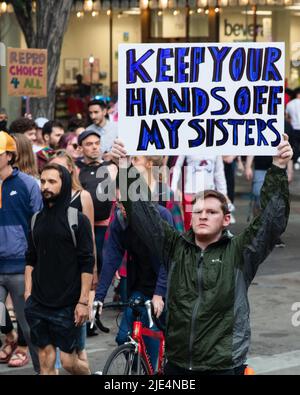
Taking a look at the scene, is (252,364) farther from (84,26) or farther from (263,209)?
(84,26)

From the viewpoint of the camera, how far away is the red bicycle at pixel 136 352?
707 cm

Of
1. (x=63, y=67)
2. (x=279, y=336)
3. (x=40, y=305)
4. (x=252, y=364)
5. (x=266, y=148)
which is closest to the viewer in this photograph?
(x=266, y=148)

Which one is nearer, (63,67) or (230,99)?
(230,99)

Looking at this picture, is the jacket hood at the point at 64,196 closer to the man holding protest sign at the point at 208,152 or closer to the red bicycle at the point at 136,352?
the red bicycle at the point at 136,352

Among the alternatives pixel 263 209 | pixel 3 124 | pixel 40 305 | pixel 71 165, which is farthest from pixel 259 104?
pixel 3 124

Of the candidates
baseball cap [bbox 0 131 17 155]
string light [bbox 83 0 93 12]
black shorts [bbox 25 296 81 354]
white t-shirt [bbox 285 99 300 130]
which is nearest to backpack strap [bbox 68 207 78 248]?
black shorts [bbox 25 296 81 354]

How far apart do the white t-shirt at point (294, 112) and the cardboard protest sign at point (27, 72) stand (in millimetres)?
7958

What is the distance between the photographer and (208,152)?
6500mm

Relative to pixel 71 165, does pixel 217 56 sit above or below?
above

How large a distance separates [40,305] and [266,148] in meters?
2.13

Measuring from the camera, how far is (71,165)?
9.32m

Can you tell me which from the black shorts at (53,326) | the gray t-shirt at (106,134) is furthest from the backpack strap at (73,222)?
the gray t-shirt at (106,134)

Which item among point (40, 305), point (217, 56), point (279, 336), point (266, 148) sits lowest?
point (279, 336)

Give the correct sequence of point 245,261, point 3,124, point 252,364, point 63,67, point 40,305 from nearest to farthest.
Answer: point 245,261, point 40,305, point 252,364, point 3,124, point 63,67
